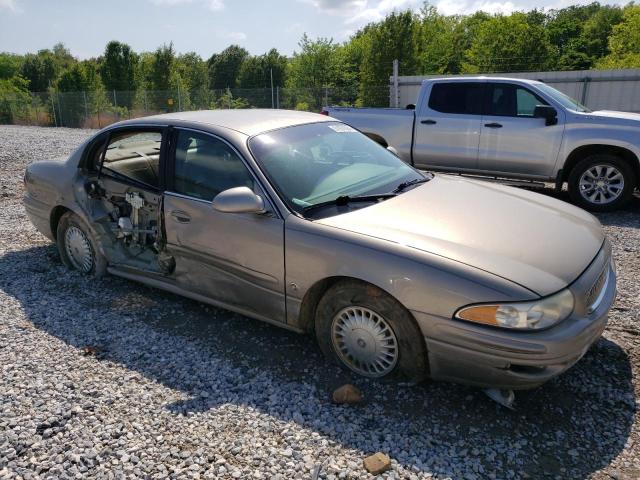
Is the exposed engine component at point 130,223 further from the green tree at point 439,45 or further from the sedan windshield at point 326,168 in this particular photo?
the green tree at point 439,45

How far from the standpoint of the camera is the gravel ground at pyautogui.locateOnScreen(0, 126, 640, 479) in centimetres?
264

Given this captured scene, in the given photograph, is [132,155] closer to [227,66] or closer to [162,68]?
[162,68]

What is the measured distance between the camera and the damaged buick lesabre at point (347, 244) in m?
2.78

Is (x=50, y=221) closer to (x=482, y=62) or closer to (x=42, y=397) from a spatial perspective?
(x=42, y=397)

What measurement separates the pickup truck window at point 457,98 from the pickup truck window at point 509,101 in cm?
17

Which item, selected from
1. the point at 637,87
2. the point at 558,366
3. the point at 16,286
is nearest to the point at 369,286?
the point at 558,366

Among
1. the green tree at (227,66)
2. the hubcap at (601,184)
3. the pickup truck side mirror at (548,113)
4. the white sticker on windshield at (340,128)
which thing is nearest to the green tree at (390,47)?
the pickup truck side mirror at (548,113)

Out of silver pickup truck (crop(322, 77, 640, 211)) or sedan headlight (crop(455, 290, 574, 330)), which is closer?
sedan headlight (crop(455, 290, 574, 330))

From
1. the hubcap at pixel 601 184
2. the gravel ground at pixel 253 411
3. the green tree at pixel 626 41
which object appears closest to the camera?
the gravel ground at pixel 253 411

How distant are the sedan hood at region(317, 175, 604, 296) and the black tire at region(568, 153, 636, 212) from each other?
13.1 feet

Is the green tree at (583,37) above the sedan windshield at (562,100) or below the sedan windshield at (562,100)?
above

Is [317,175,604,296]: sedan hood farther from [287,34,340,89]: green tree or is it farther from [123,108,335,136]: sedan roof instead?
[287,34,340,89]: green tree

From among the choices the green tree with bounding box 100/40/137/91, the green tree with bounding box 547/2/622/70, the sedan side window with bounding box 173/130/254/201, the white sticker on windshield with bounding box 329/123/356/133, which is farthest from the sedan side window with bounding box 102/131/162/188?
the green tree with bounding box 547/2/622/70

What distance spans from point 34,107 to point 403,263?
3319 cm
